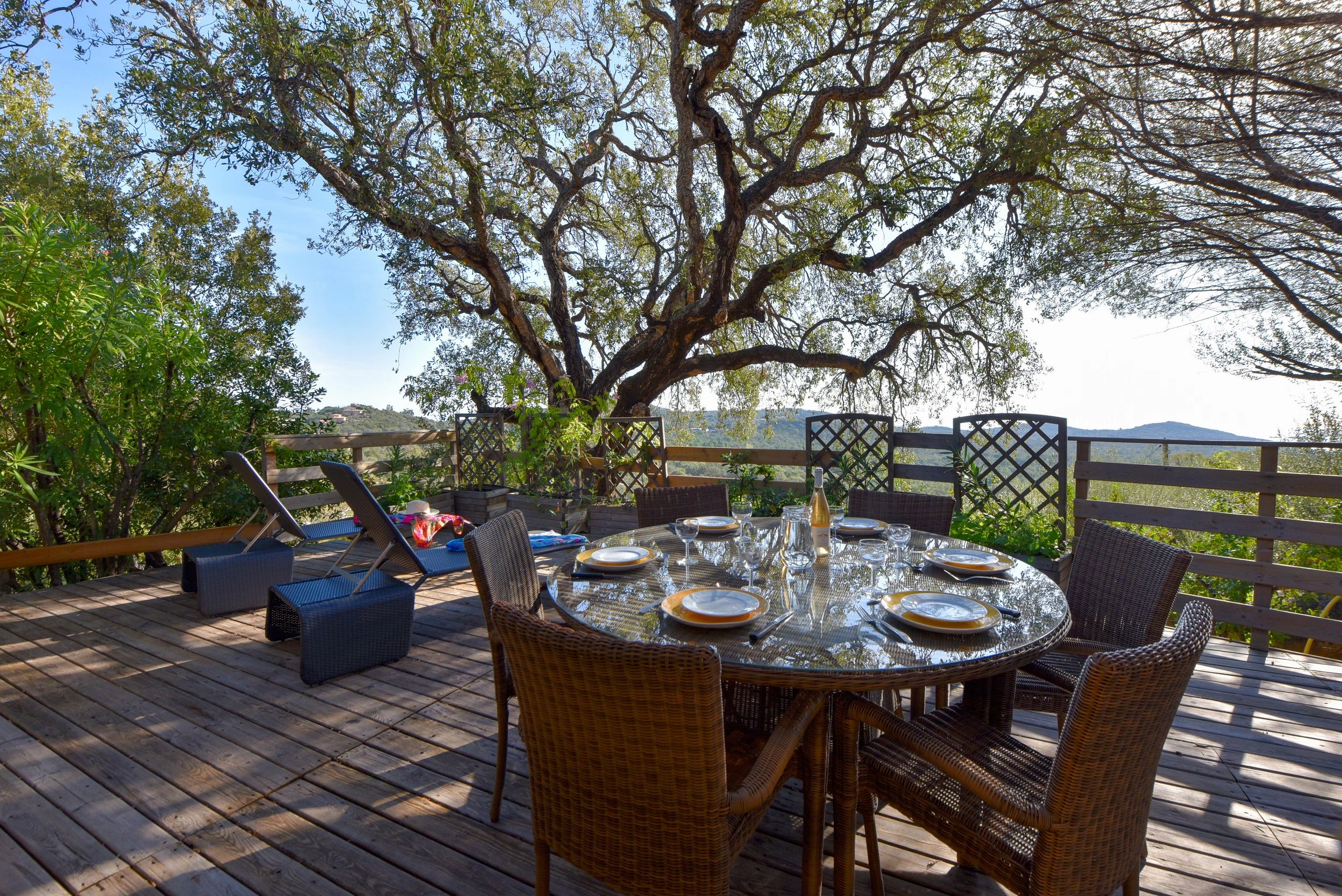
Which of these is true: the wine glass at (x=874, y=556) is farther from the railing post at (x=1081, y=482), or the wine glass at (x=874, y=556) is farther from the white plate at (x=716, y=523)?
the railing post at (x=1081, y=482)

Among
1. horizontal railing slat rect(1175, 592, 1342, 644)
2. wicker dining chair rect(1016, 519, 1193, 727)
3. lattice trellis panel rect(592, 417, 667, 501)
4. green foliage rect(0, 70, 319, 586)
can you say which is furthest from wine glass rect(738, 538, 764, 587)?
green foliage rect(0, 70, 319, 586)

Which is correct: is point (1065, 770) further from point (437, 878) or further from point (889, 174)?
point (889, 174)

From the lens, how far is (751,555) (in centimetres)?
198

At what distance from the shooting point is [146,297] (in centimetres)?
480

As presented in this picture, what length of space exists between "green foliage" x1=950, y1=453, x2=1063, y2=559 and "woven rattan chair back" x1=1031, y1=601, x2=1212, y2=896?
253 centimetres

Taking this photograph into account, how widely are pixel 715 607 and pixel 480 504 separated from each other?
16.8 ft

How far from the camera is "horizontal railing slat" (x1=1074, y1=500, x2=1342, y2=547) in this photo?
3.18 metres

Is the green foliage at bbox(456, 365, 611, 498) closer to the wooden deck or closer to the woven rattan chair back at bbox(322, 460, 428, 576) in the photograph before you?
the woven rattan chair back at bbox(322, 460, 428, 576)

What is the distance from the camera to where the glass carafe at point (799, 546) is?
1903mm

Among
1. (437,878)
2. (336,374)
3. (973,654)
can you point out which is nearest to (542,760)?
(437,878)

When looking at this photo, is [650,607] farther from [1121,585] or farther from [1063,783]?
[1121,585]

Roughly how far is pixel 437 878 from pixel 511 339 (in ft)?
26.7

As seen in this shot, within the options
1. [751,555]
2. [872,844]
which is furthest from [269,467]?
[872,844]

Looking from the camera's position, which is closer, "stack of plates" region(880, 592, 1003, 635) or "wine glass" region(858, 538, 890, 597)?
"stack of plates" region(880, 592, 1003, 635)
